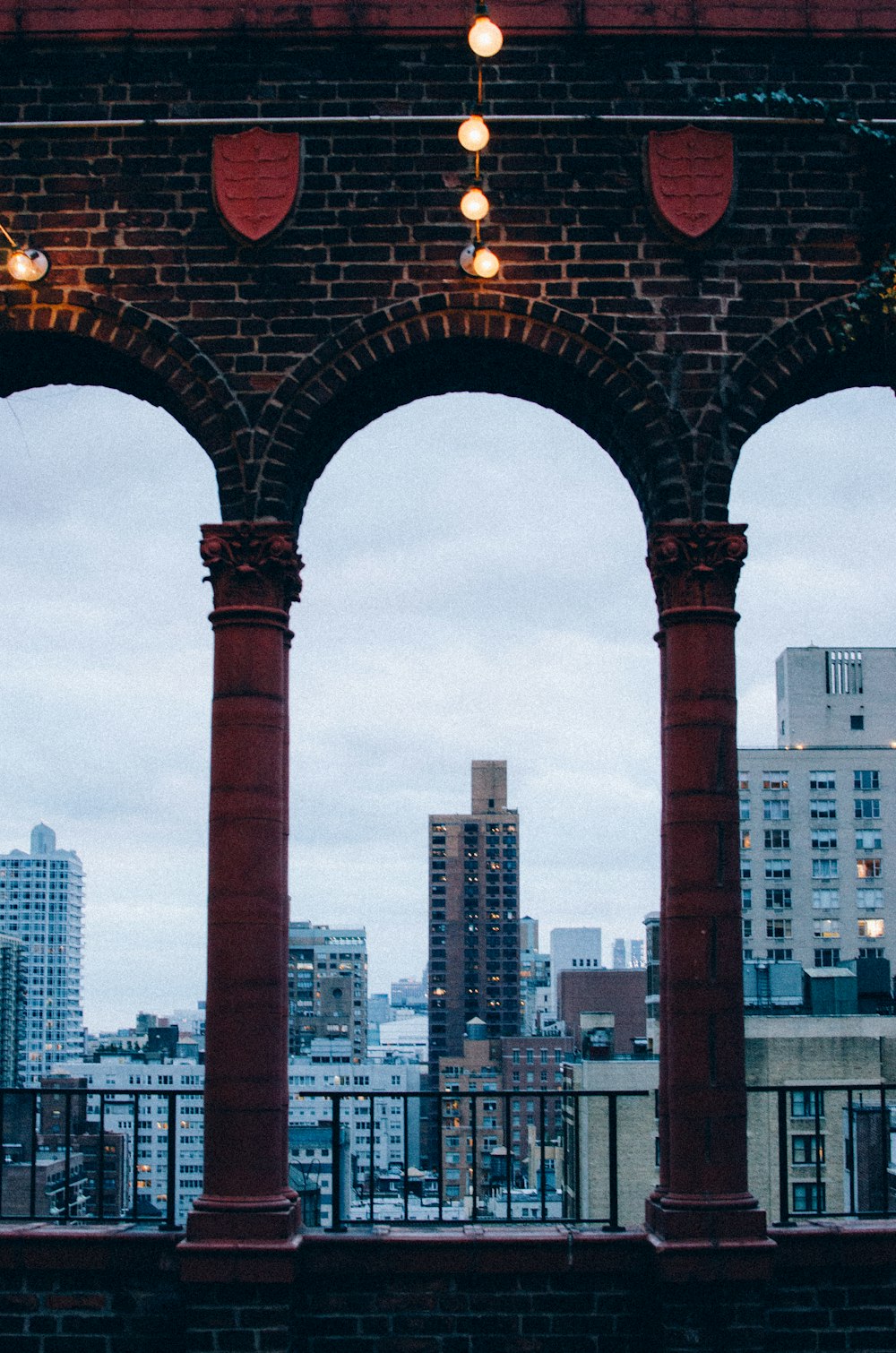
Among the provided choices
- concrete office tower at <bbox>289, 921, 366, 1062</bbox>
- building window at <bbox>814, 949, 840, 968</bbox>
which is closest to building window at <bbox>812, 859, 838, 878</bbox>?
building window at <bbox>814, 949, 840, 968</bbox>

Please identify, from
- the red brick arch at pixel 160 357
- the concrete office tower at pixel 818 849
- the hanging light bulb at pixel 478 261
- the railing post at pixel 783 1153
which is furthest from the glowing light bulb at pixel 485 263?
the concrete office tower at pixel 818 849

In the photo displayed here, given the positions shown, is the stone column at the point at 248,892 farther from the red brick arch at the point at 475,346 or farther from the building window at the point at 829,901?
the building window at the point at 829,901

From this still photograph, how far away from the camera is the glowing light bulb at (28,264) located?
9.28 meters

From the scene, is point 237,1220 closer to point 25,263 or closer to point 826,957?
point 25,263

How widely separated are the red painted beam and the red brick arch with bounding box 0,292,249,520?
68.9 inches

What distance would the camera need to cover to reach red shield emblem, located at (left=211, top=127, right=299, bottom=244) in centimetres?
947

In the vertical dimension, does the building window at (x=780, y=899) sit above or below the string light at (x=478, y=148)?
below

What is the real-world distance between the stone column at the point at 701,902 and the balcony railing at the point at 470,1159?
0.34 m

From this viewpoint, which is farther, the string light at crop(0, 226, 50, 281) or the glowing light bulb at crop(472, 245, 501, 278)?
the string light at crop(0, 226, 50, 281)

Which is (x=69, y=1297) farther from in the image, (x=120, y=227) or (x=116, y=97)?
(x=116, y=97)

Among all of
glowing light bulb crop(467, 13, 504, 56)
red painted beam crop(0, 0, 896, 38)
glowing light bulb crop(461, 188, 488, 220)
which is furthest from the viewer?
red painted beam crop(0, 0, 896, 38)

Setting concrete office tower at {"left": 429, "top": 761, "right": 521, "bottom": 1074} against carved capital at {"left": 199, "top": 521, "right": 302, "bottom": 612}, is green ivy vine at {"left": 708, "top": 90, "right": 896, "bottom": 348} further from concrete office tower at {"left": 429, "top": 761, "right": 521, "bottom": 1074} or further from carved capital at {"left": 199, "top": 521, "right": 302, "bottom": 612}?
concrete office tower at {"left": 429, "top": 761, "right": 521, "bottom": 1074}

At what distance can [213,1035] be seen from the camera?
880cm

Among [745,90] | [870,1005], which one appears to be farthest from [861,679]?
[745,90]
